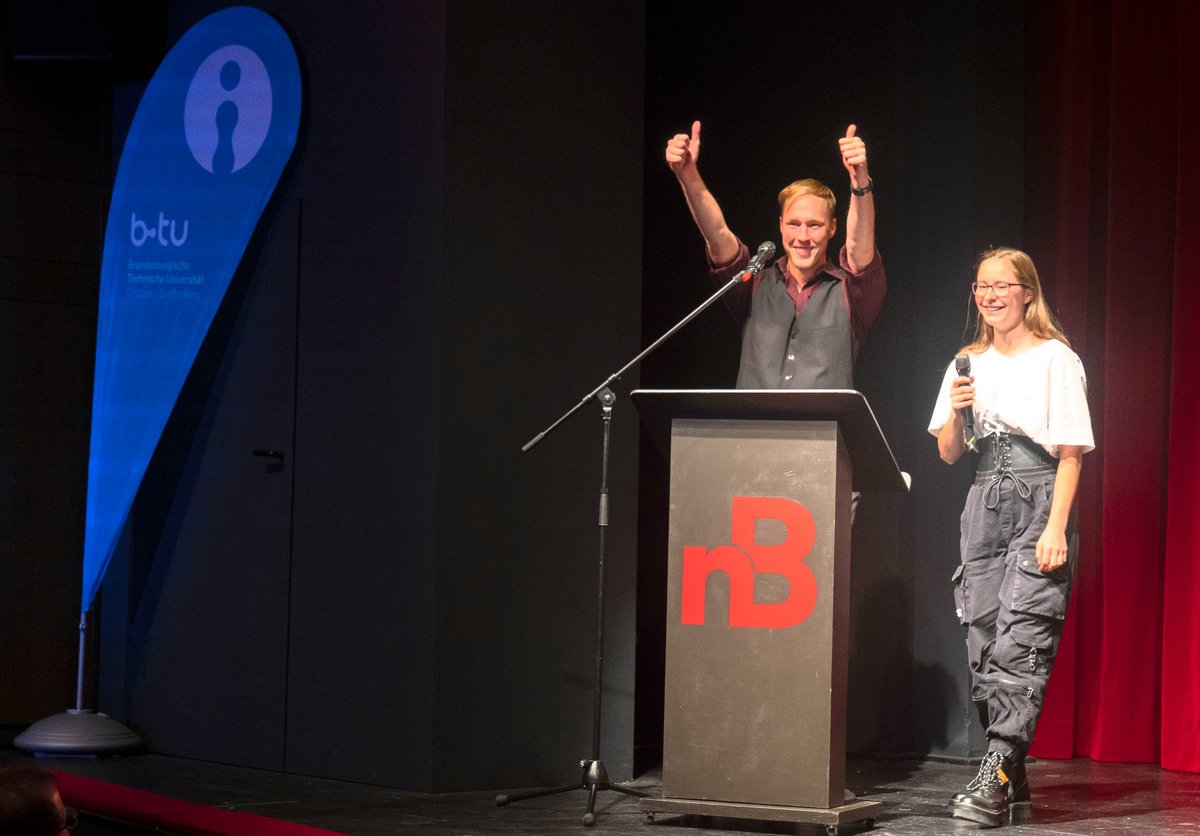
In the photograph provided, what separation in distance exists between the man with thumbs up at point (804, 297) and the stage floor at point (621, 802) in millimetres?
1140

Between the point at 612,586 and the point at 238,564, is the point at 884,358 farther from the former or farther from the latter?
the point at 238,564

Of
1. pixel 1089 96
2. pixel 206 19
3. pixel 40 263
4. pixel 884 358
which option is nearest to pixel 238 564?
pixel 40 263

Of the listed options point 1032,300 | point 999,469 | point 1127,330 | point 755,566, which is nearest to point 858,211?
point 1032,300

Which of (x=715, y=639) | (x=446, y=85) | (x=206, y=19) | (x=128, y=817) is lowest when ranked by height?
(x=128, y=817)

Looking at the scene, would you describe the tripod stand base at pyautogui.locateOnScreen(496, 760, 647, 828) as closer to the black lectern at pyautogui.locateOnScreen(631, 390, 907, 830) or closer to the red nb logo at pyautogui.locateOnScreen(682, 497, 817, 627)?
the black lectern at pyautogui.locateOnScreen(631, 390, 907, 830)

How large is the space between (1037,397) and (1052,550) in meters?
0.39

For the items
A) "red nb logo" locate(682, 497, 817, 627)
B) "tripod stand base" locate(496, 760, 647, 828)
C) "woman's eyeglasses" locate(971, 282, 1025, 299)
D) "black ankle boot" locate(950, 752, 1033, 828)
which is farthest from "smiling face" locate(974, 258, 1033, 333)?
"tripod stand base" locate(496, 760, 647, 828)

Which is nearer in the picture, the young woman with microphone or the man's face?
the young woman with microphone

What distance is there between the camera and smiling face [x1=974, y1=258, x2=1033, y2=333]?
12.4 feet

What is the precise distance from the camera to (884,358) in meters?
5.09

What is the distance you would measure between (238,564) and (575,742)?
1.20m

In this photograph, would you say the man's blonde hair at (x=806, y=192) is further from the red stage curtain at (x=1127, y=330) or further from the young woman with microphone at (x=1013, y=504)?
the red stage curtain at (x=1127, y=330)

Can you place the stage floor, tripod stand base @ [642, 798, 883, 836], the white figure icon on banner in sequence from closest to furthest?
tripod stand base @ [642, 798, 883, 836] < the stage floor < the white figure icon on banner

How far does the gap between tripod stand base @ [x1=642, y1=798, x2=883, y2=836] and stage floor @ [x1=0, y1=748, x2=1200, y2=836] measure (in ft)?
0.19
